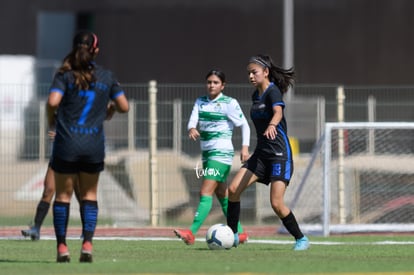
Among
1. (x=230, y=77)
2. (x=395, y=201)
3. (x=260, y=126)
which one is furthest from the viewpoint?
(x=230, y=77)

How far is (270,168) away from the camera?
14.9 meters

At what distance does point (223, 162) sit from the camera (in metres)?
16.1

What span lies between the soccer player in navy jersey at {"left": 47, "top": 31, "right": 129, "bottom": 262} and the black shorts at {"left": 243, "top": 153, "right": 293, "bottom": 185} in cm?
308

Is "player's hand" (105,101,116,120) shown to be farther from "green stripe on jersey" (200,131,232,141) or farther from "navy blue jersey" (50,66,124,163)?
"green stripe on jersey" (200,131,232,141)

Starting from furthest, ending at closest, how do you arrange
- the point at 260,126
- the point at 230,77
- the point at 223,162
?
the point at 230,77 → the point at 223,162 → the point at 260,126

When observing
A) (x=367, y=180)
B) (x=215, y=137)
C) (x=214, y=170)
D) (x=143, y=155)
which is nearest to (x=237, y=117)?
(x=215, y=137)

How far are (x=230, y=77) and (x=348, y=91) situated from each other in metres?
20.7

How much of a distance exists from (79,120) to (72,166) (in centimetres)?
44

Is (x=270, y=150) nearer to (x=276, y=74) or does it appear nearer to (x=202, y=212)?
(x=276, y=74)

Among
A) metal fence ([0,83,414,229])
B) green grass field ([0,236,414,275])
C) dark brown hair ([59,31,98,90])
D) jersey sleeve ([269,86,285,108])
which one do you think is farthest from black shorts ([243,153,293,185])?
metal fence ([0,83,414,229])

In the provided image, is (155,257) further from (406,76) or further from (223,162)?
(406,76)

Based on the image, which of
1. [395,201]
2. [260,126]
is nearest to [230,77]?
[395,201]

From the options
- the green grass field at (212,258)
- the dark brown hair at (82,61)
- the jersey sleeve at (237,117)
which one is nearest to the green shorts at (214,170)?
the jersey sleeve at (237,117)

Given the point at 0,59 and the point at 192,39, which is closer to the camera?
the point at 0,59
